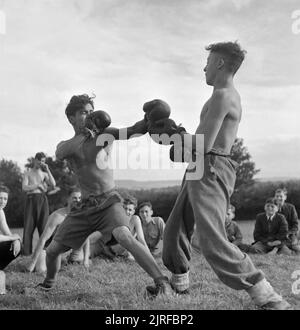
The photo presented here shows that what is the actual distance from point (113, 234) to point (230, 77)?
1.47m

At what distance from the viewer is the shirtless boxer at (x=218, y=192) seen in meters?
3.27

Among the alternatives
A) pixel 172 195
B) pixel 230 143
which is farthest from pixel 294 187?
pixel 230 143

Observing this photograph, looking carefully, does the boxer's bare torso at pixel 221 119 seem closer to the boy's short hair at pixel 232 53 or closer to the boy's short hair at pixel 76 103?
the boy's short hair at pixel 232 53

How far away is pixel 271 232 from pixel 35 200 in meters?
3.41

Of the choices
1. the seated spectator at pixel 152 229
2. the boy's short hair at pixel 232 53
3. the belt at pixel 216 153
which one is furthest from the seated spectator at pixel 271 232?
the boy's short hair at pixel 232 53

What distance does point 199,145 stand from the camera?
3.30 metres

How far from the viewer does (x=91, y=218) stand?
4098mm

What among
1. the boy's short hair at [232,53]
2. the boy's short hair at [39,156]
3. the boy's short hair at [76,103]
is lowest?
the boy's short hair at [39,156]

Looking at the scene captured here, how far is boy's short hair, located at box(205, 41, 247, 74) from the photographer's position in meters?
3.49

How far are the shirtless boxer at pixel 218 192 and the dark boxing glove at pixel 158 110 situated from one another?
6 cm

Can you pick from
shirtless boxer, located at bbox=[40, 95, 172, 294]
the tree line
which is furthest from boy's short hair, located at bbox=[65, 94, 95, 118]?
the tree line
